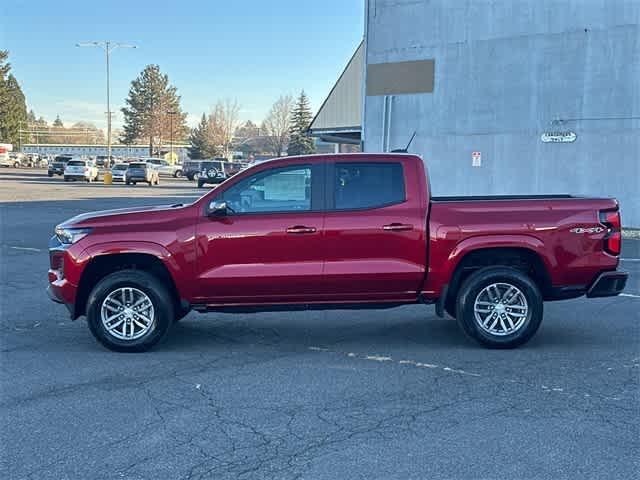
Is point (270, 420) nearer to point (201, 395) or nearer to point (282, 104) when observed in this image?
point (201, 395)

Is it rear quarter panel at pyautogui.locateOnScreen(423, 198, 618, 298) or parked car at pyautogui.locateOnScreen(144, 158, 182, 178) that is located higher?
parked car at pyautogui.locateOnScreen(144, 158, 182, 178)

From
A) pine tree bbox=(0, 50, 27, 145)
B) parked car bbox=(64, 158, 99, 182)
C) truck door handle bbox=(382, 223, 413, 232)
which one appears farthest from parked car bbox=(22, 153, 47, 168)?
Result: truck door handle bbox=(382, 223, 413, 232)

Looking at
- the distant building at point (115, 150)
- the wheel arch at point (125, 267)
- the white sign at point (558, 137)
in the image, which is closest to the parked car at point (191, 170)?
the white sign at point (558, 137)

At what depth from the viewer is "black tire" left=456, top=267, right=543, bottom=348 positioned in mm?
6613

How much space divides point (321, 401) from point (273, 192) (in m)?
2.32

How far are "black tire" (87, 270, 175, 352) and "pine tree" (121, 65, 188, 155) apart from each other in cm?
10622

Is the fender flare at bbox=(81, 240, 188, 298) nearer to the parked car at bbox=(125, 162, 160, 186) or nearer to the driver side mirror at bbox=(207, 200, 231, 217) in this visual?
the driver side mirror at bbox=(207, 200, 231, 217)

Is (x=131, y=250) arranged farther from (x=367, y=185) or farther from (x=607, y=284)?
(x=607, y=284)

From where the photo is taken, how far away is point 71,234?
6605 mm

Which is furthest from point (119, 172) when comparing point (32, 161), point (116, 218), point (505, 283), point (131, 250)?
point (505, 283)

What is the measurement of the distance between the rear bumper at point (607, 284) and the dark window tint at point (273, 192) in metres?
2.93

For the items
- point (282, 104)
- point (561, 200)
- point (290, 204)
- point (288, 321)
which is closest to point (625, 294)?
point (561, 200)

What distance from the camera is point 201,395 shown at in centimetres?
534

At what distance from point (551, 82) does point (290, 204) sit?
592 inches
